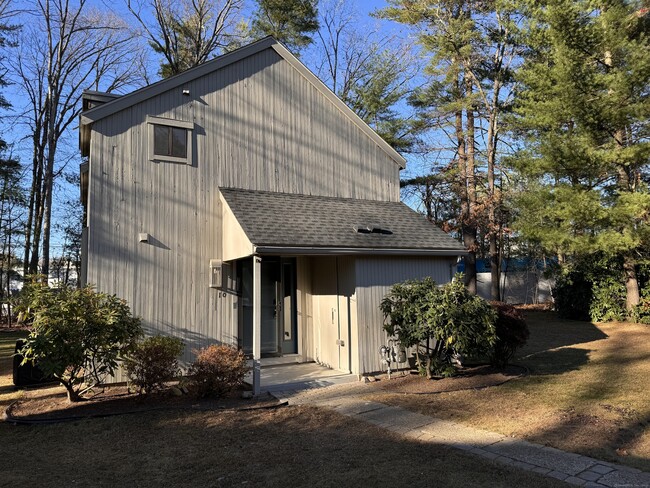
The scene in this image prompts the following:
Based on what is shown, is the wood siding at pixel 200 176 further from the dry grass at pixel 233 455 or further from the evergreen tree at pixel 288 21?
the evergreen tree at pixel 288 21

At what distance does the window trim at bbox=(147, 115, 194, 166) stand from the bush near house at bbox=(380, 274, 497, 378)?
5.01 m

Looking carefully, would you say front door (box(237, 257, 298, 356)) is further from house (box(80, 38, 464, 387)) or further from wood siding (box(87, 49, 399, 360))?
wood siding (box(87, 49, 399, 360))

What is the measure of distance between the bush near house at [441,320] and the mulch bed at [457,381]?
27 cm

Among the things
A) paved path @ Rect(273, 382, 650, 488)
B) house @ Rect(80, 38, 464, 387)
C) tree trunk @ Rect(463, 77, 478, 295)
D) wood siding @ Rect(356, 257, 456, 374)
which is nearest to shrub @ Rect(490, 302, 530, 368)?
house @ Rect(80, 38, 464, 387)

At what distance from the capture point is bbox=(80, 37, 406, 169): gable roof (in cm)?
839

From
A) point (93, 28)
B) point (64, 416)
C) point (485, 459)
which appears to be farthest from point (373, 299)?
point (93, 28)

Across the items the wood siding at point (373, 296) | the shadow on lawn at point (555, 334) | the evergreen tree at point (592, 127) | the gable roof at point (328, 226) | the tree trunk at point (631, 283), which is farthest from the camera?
the tree trunk at point (631, 283)

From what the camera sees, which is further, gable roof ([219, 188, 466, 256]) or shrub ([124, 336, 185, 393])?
gable roof ([219, 188, 466, 256])

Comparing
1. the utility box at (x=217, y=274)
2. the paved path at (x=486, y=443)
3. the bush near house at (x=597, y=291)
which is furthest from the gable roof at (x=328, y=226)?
the bush near house at (x=597, y=291)

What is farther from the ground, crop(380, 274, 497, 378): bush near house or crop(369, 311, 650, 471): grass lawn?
crop(380, 274, 497, 378): bush near house

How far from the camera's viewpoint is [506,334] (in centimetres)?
882

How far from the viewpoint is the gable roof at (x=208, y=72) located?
27.5 feet

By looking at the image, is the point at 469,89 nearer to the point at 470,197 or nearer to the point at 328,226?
the point at 470,197

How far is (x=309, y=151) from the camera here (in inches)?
419
